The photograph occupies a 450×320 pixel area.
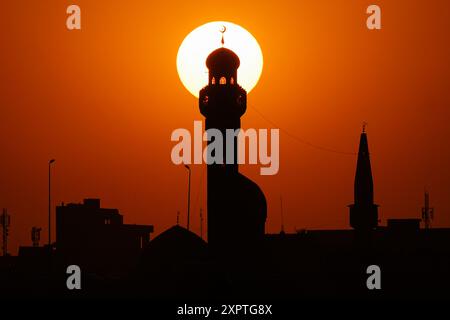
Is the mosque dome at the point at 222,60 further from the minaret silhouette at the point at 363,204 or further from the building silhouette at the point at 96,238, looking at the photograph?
the building silhouette at the point at 96,238

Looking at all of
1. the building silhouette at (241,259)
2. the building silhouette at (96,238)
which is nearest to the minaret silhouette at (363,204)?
the building silhouette at (241,259)

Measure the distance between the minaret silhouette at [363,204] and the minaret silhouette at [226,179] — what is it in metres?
11.5

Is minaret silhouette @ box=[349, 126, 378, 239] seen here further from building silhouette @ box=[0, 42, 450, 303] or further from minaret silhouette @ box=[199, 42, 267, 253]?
minaret silhouette @ box=[199, 42, 267, 253]

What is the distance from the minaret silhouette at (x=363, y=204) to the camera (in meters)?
88.1

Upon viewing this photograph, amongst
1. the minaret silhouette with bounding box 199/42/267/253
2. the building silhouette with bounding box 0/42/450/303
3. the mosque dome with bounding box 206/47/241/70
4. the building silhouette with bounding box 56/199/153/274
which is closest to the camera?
the building silhouette with bounding box 0/42/450/303

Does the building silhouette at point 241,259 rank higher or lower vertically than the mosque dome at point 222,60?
lower

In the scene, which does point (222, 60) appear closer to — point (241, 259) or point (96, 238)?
point (241, 259)

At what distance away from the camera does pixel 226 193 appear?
7912cm

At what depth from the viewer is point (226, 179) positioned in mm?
79312

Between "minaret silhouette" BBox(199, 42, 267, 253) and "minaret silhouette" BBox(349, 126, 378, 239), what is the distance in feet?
37.8

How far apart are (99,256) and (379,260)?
2055 inches

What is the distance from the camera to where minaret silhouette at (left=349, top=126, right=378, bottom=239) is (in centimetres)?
8812

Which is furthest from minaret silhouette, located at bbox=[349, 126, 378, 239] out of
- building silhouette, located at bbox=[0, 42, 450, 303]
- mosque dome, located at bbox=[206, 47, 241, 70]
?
mosque dome, located at bbox=[206, 47, 241, 70]

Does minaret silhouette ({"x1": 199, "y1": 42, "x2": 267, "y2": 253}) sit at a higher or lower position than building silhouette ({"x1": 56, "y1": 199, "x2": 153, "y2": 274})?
higher
